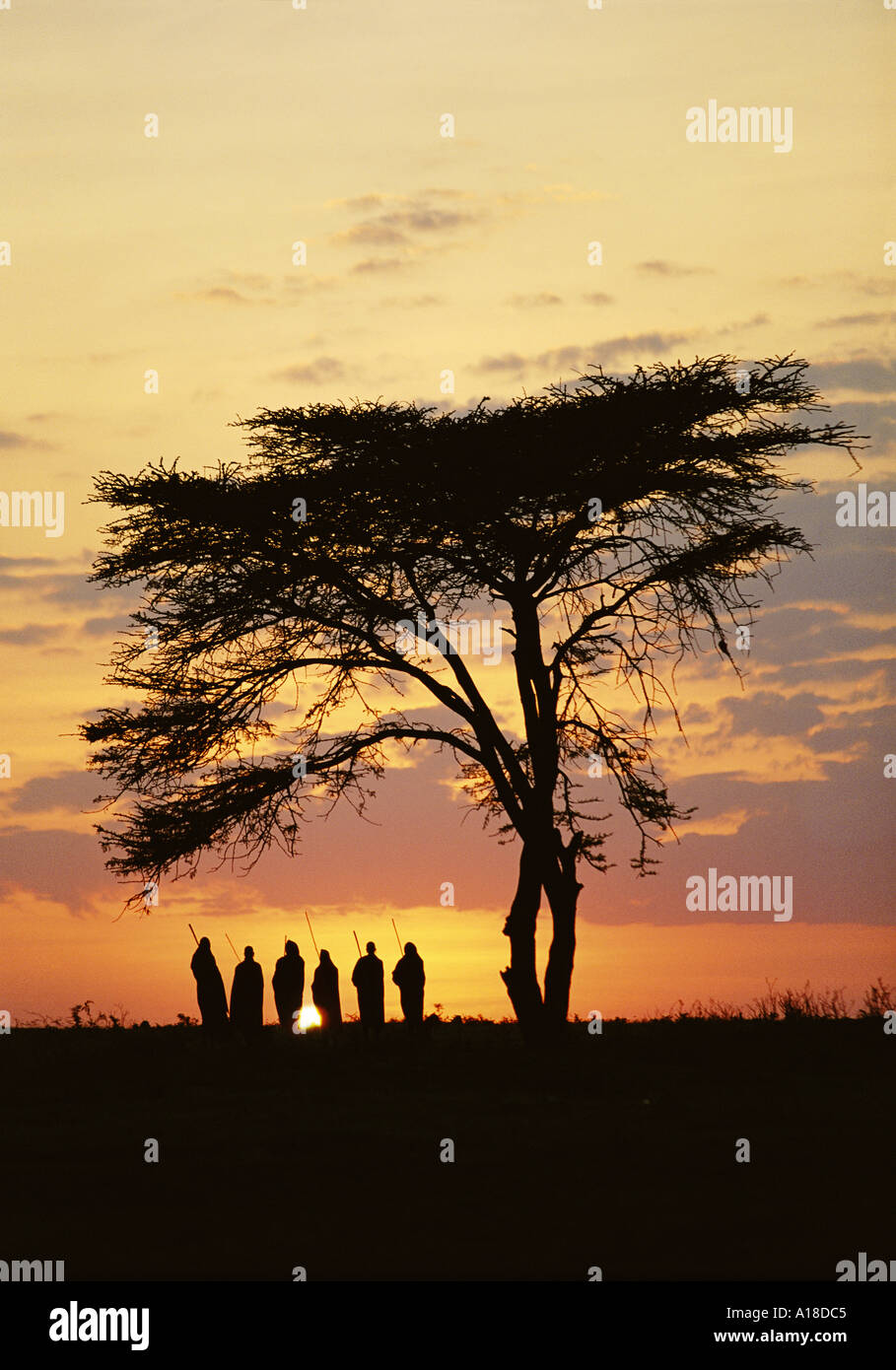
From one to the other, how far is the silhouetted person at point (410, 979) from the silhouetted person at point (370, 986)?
398 mm

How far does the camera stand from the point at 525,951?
83.1ft

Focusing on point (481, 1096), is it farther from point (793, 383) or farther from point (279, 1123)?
point (793, 383)

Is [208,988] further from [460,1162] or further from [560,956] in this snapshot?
[460,1162]

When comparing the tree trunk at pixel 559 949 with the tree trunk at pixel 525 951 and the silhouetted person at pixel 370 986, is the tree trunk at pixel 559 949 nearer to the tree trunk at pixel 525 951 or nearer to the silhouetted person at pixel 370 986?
the tree trunk at pixel 525 951

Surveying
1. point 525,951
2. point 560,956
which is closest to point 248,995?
point 525,951

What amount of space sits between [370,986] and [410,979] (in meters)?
0.73

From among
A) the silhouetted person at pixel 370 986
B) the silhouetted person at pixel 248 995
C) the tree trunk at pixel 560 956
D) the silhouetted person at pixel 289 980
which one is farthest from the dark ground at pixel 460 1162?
the silhouetted person at pixel 289 980

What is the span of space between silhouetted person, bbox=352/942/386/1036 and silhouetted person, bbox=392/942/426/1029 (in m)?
0.40

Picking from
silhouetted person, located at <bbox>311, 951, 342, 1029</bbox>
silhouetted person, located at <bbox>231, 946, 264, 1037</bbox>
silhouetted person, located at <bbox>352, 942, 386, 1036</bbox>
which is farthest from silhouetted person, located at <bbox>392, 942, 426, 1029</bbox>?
silhouetted person, located at <bbox>231, 946, 264, 1037</bbox>

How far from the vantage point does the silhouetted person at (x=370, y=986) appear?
27.4 metres

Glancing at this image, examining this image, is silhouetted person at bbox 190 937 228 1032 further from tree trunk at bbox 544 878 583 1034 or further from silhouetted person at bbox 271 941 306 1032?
tree trunk at bbox 544 878 583 1034
